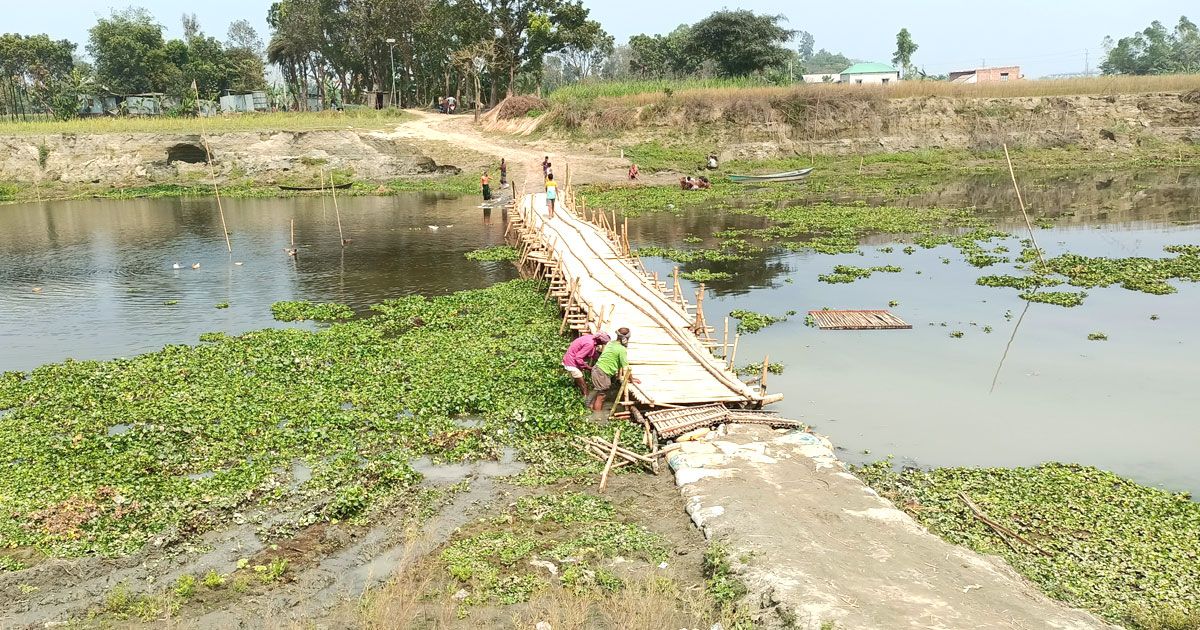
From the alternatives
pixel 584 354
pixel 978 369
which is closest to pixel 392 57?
pixel 584 354

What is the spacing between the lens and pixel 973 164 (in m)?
50.6

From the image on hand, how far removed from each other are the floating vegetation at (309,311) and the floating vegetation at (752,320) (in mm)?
9194

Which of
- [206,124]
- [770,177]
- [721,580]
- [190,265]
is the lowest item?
[721,580]

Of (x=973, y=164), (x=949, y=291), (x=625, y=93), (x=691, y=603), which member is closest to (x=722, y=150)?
(x=625, y=93)

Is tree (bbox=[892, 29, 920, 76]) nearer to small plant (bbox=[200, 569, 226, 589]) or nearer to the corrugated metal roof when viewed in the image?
the corrugated metal roof

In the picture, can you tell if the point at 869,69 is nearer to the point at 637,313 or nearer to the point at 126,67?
the point at 126,67

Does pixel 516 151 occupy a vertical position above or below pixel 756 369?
above

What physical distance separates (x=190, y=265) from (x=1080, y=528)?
25.4 metres

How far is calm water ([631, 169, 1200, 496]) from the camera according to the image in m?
12.7

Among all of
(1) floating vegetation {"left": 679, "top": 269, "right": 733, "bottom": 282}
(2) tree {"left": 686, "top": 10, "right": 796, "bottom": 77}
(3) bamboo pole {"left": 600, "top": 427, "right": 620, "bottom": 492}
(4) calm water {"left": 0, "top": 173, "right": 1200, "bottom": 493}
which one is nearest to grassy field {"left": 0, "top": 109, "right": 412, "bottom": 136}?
(4) calm water {"left": 0, "top": 173, "right": 1200, "bottom": 493}

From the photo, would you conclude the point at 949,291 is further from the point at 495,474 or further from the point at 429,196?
the point at 429,196

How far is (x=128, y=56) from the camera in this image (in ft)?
218

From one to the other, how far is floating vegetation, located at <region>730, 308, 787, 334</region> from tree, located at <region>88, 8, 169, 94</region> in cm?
6162

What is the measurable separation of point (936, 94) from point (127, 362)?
51.1 meters
